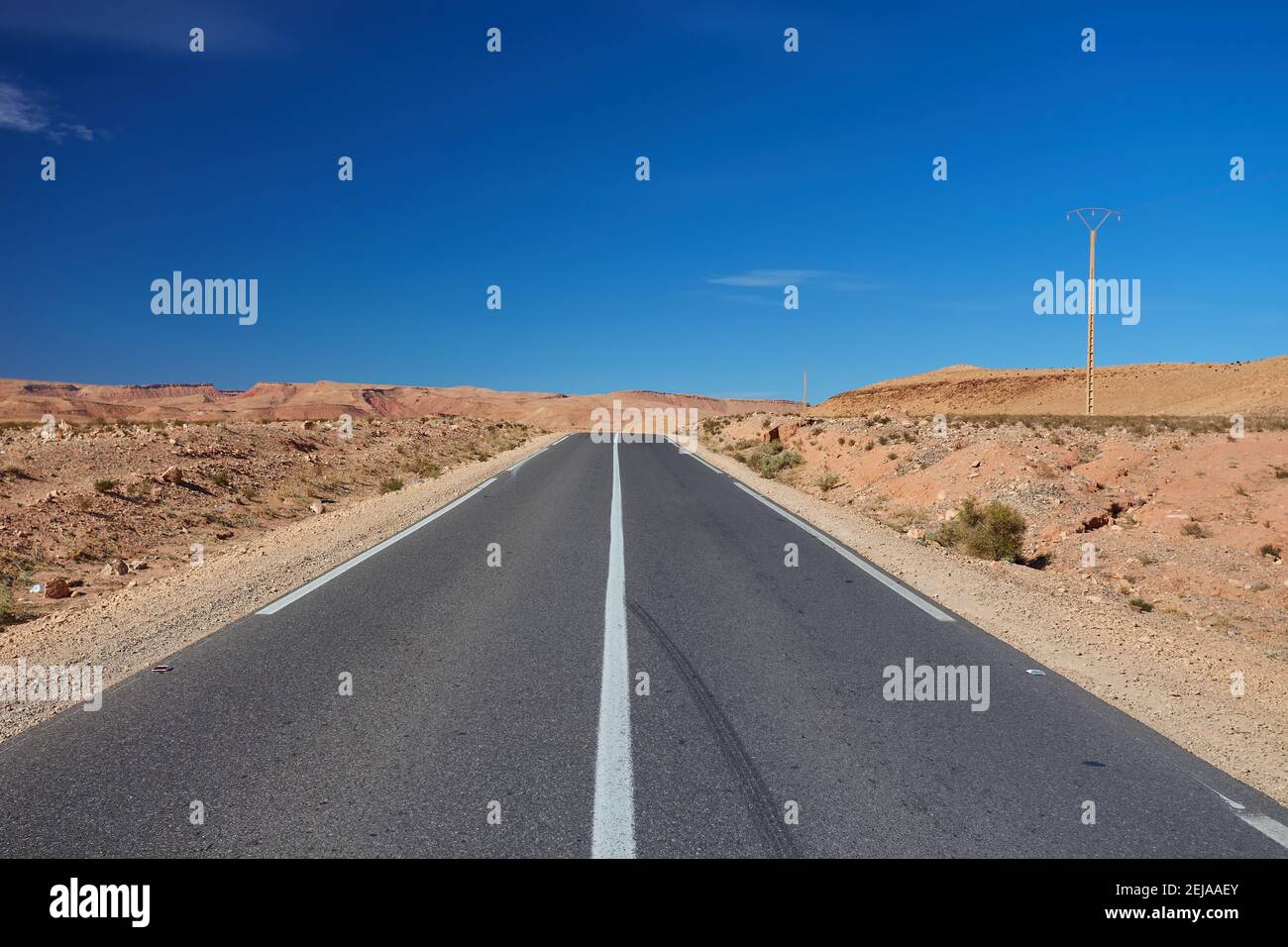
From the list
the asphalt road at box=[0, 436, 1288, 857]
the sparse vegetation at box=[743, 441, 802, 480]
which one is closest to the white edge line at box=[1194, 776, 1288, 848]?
the asphalt road at box=[0, 436, 1288, 857]

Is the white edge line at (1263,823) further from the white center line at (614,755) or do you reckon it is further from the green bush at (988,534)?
the green bush at (988,534)

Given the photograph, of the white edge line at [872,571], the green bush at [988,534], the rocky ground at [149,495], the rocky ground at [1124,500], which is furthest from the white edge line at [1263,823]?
the rocky ground at [149,495]

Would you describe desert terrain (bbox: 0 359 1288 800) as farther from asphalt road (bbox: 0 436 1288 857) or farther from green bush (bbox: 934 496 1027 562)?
asphalt road (bbox: 0 436 1288 857)

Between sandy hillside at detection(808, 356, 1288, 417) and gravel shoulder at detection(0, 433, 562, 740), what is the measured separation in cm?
7338

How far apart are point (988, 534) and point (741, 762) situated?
1027cm

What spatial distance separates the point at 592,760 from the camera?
4336 millimetres

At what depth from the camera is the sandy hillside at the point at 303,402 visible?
102 metres

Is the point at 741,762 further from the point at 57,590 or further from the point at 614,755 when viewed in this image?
the point at 57,590

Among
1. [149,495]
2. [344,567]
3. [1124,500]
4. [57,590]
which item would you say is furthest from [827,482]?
[57,590]

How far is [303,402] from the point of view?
143875 mm

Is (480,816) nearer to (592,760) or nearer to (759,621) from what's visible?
(592,760)

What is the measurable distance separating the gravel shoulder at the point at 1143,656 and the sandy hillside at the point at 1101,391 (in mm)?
70611

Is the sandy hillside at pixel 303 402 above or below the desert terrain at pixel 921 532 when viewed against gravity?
above

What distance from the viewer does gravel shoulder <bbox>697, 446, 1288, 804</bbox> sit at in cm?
501
